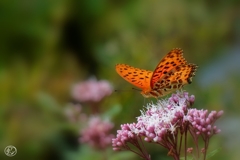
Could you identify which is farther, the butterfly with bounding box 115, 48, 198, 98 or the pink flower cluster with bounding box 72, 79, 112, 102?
the pink flower cluster with bounding box 72, 79, 112, 102

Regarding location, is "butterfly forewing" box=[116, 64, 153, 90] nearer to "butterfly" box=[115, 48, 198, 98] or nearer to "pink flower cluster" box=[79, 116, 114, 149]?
"butterfly" box=[115, 48, 198, 98]

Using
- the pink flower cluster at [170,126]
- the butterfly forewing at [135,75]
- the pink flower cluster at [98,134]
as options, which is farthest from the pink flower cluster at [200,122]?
the pink flower cluster at [98,134]

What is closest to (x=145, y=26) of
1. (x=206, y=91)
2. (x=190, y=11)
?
(x=190, y=11)

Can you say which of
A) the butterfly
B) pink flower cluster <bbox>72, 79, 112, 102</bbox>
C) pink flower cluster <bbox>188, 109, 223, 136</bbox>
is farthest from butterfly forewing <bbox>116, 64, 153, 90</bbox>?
pink flower cluster <bbox>72, 79, 112, 102</bbox>

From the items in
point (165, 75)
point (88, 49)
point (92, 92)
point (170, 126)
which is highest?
point (88, 49)

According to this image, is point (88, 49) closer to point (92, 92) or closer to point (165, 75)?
point (92, 92)

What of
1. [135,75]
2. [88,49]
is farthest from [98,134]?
[88,49]
